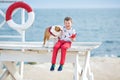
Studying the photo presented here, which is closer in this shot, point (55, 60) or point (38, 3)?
point (55, 60)

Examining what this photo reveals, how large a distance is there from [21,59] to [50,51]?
0.41 metres

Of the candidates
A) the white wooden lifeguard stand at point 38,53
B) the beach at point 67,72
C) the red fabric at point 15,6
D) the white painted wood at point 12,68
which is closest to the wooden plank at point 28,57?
the white wooden lifeguard stand at point 38,53

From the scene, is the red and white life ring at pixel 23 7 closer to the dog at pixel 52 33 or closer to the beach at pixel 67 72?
the dog at pixel 52 33

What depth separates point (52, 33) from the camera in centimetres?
489

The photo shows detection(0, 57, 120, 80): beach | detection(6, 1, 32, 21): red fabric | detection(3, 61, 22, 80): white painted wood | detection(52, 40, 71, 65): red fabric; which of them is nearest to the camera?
detection(52, 40, 71, 65): red fabric

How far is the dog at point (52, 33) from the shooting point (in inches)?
192

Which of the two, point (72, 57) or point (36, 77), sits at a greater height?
point (72, 57)

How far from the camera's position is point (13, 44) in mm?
5133

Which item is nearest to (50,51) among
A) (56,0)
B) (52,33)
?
(52,33)

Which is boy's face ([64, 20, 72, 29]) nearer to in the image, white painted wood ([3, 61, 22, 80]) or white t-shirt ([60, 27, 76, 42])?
white t-shirt ([60, 27, 76, 42])

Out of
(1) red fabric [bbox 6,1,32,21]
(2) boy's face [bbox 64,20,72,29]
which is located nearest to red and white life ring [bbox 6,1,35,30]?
(1) red fabric [bbox 6,1,32,21]

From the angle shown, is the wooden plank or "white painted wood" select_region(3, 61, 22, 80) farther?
"white painted wood" select_region(3, 61, 22, 80)

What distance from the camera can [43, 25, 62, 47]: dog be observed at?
4887 millimetres

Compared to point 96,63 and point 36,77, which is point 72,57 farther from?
point 96,63
